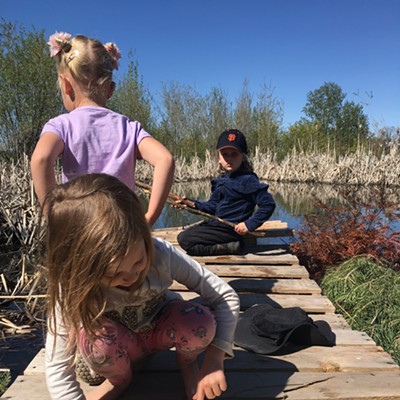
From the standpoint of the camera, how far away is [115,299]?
4.11 ft

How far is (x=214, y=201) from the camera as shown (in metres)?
3.74

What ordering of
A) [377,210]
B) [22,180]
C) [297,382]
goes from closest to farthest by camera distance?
[297,382], [377,210], [22,180]

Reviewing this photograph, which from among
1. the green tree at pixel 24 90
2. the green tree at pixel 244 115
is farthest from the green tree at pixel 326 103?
the green tree at pixel 24 90

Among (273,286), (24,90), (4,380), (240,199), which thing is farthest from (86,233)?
(24,90)

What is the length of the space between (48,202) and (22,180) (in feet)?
12.5

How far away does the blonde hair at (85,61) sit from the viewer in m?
1.69

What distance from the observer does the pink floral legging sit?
4.10ft

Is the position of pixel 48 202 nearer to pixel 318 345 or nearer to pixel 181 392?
pixel 181 392

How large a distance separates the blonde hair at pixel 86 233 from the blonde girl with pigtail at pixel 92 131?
57 cm

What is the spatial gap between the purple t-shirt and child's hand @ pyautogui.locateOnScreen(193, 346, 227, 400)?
2.80 ft

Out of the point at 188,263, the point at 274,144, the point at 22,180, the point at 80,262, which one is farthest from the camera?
the point at 274,144

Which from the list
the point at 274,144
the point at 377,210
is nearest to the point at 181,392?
the point at 377,210

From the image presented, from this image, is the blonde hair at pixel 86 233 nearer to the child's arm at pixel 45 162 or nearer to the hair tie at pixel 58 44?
the child's arm at pixel 45 162

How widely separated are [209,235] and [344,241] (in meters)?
1.24
